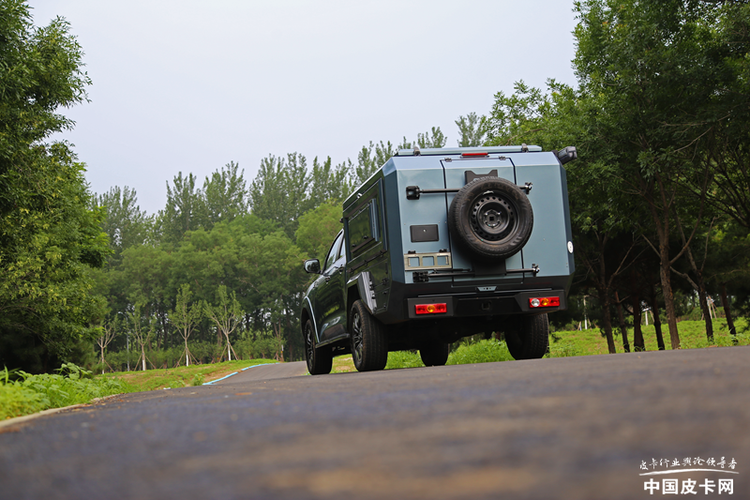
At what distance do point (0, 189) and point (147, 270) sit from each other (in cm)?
6673

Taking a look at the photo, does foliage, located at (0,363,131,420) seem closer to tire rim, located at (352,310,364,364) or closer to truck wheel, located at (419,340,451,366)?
tire rim, located at (352,310,364,364)

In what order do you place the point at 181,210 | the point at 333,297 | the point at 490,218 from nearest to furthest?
the point at 490,218, the point at 333,297, the point at 181,210

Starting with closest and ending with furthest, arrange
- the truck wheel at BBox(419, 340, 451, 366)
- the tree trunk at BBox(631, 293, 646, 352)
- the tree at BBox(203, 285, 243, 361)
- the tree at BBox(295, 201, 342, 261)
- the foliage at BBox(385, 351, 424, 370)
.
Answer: the truck wheel at BBox(419, 340, 451, 366) < the foliage at BBox(385, 351, 424, 370) < the tree trunk at BBox(631, 293, 646, 352) < the tree at BBox(203, 285, 243, 361) < the tree at BBox(295, 201, 342, 261)

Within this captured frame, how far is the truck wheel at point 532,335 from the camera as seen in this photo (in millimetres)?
10312

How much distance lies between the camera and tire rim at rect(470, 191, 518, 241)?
909 cm

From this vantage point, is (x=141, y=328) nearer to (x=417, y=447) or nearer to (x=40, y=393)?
(x=40, y=393)

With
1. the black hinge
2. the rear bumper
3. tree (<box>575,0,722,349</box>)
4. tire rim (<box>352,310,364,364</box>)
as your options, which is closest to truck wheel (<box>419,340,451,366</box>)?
tire rim (<box>352,310,364,364</box>)

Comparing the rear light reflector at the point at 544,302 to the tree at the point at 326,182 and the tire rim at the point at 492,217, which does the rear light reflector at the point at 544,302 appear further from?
the tree at the point at 326,182

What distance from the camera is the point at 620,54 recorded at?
17.8 meters

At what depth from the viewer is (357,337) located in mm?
10383

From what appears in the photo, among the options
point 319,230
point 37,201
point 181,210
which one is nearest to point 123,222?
point 181,210

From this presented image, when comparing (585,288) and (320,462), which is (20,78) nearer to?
(320,462)

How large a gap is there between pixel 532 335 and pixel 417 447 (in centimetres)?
824

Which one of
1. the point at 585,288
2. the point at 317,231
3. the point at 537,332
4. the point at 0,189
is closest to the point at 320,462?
Result: the point at 537,332
